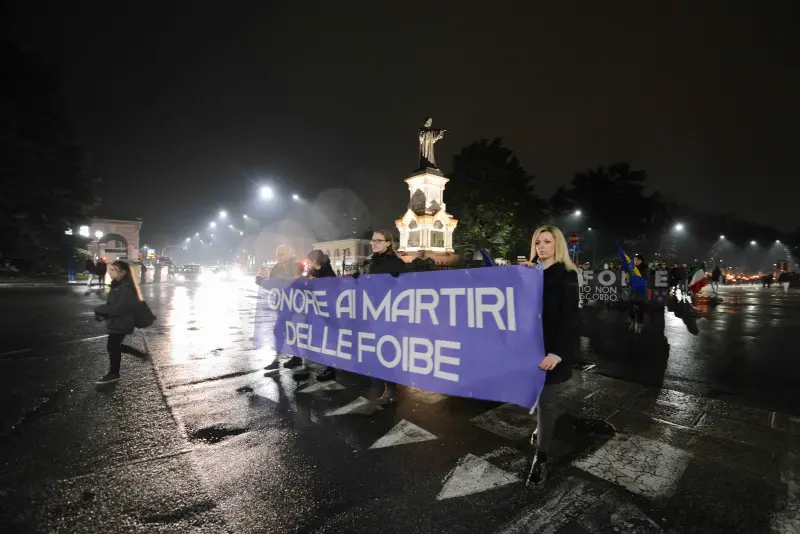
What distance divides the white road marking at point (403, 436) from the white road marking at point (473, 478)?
1.95 ft

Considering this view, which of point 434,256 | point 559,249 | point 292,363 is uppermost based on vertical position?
point 434,256

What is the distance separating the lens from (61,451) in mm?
3582

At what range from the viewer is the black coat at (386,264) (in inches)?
189

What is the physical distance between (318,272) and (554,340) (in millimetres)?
4182

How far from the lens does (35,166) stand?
91.1ft

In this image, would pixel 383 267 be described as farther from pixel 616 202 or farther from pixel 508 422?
pixel 616 202

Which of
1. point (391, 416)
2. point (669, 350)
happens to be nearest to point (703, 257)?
point (669, 350)

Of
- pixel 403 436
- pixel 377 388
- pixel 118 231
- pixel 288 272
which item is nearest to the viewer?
pixel 403 436

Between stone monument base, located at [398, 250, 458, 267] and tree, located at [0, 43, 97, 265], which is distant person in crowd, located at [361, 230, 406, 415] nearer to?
stone monument base, located at [398, 250, 458, 267]

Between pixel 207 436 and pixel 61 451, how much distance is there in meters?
1.22

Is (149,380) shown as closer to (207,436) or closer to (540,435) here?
(207,436)

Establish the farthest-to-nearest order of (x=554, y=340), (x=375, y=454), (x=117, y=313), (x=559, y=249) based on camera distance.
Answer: (x=117, y=313), (x=375, y=454), (x=559, y=249), (x=554, y=340)

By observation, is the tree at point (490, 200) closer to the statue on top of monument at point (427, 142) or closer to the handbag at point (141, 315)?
the statue on top of monument at point (427, 142)

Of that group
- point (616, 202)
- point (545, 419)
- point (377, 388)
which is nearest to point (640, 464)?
point (545, 419)
